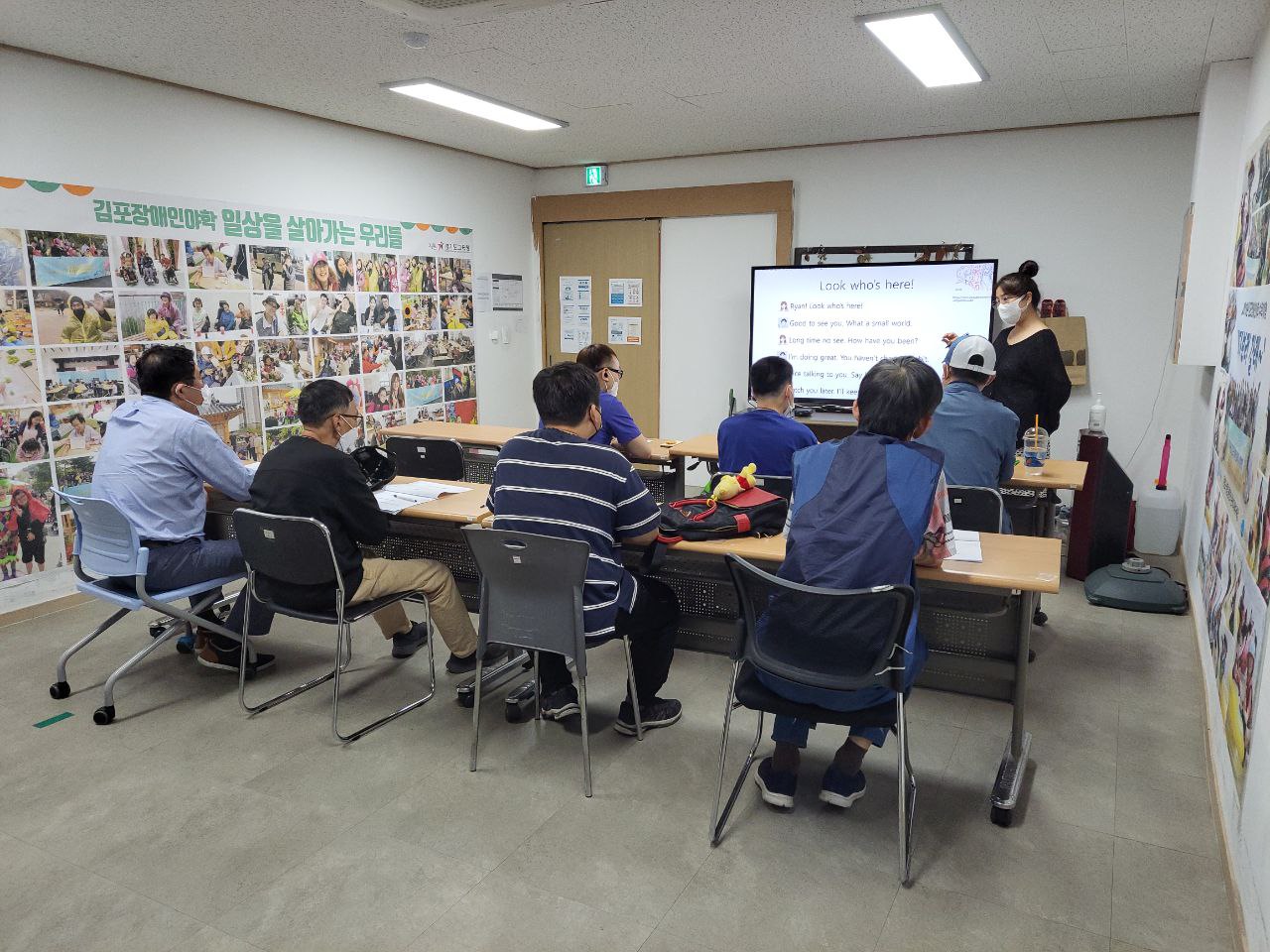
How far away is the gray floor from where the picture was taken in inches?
79.7

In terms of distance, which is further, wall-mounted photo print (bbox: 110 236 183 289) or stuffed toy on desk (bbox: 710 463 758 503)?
wall-mounted photo print (bbox: 110 236 183 289)

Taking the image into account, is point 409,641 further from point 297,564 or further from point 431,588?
point 297,564

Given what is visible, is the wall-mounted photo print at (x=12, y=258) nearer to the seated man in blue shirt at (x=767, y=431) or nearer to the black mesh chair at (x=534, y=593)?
the black mesh chair at (x=534, y=593)

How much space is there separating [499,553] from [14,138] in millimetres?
3219

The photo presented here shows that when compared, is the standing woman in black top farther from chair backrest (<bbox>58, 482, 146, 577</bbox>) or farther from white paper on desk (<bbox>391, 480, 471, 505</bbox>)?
chair backrest (<bbox>58, 482, 146, 577</bbox>)

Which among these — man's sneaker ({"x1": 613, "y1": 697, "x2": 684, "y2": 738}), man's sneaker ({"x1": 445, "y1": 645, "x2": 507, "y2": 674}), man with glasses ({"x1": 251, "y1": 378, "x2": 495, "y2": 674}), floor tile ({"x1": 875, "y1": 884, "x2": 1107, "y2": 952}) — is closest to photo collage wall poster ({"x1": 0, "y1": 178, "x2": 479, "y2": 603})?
man with glasses ({"x1": 251, "y1": 378, "x2": 495, "y2": 674})

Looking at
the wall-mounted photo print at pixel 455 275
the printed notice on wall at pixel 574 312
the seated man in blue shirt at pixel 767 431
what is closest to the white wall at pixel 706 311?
the printed notice on wall at pixel 574 312

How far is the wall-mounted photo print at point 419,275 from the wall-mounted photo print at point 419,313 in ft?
0.16

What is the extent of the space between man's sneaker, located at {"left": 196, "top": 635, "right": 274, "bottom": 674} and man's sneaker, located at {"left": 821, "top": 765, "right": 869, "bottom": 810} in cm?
229

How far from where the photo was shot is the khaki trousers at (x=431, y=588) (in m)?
3.02

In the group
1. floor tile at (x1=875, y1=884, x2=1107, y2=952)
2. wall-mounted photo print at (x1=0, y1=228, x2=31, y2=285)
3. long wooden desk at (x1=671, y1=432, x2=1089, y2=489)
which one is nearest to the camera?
floor tile at (x1=875, y1=884, x2=1107, y2=952)

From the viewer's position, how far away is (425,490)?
3.48m

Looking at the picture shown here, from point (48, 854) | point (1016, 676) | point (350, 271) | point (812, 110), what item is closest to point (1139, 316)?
point (812, 110)

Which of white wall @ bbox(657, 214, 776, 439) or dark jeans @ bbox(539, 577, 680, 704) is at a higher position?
white wall @ bbox(657, 214, 776, 439)
